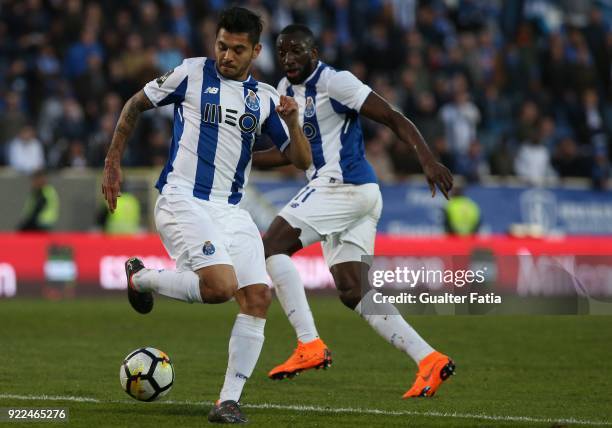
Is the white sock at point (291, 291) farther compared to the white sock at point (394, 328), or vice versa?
the white sock at point (291, 291)

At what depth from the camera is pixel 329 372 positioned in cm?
940

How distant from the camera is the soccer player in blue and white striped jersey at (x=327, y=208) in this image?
334 inches

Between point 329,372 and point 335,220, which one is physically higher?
point 335,220

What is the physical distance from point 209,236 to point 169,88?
3.19 ft

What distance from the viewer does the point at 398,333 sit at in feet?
27.2

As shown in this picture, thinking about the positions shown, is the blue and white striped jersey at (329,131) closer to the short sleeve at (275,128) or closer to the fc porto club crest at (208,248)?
the short sleeve at (275,128)

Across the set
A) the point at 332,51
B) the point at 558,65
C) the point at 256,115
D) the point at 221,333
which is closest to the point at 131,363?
the point at 256,115

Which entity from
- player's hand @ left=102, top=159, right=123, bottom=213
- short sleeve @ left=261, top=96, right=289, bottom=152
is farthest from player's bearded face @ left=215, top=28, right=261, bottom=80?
player's hand @ left=102, top=159, right=123, bottom=213

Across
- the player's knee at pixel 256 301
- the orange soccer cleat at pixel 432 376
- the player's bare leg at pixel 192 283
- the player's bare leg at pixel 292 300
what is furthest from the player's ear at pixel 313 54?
the player's knee at pixel 256 301

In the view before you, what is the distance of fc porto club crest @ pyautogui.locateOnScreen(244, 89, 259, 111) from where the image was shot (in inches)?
288

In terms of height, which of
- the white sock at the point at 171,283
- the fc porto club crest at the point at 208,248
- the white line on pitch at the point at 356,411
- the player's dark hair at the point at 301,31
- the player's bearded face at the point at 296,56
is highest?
the player's dark hair at the point at 301,31

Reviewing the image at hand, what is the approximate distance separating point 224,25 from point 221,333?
220 inches

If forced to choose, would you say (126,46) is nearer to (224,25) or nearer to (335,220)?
(335,220)

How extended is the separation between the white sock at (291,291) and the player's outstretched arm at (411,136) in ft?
4.01
